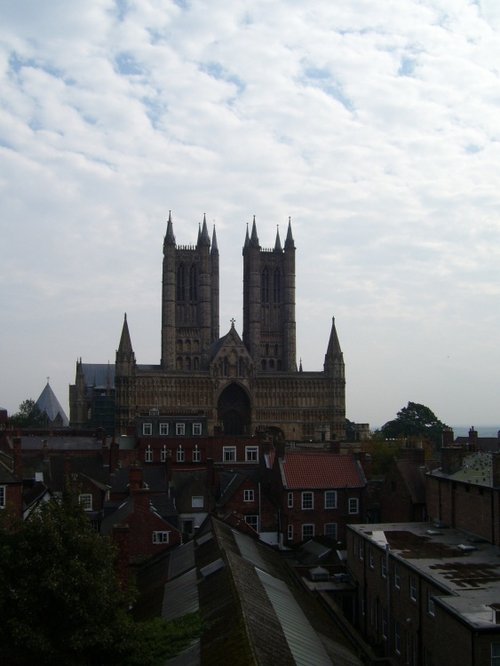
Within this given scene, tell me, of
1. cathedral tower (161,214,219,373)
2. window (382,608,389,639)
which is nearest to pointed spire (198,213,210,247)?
cathedral tower (161,214,219,373)

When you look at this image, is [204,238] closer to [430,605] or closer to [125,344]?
[125,344]

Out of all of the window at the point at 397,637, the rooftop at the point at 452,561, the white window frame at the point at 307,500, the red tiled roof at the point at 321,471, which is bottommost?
the window at the point at 397,637

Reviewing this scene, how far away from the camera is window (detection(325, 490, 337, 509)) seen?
49312mm

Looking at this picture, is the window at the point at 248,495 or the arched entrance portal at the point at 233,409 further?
the arched entrance portal at the point at 233,409

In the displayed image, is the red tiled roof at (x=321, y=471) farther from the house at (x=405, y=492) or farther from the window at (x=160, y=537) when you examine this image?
the window at (x=160, y=537)

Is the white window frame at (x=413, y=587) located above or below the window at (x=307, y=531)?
above

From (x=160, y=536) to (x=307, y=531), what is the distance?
40.6 feet

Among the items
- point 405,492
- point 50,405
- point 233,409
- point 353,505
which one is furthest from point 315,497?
point 50,405

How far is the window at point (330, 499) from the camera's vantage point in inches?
1941

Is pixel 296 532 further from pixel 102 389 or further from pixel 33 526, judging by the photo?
pixel 102 389

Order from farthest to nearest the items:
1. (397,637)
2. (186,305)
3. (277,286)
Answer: (277,286) < (186,305) < (397,637)

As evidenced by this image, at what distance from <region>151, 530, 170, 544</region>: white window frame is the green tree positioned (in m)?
95.2

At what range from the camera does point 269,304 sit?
141m

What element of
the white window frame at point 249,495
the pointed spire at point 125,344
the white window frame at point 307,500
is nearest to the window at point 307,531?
the white window frame at point 307,500
